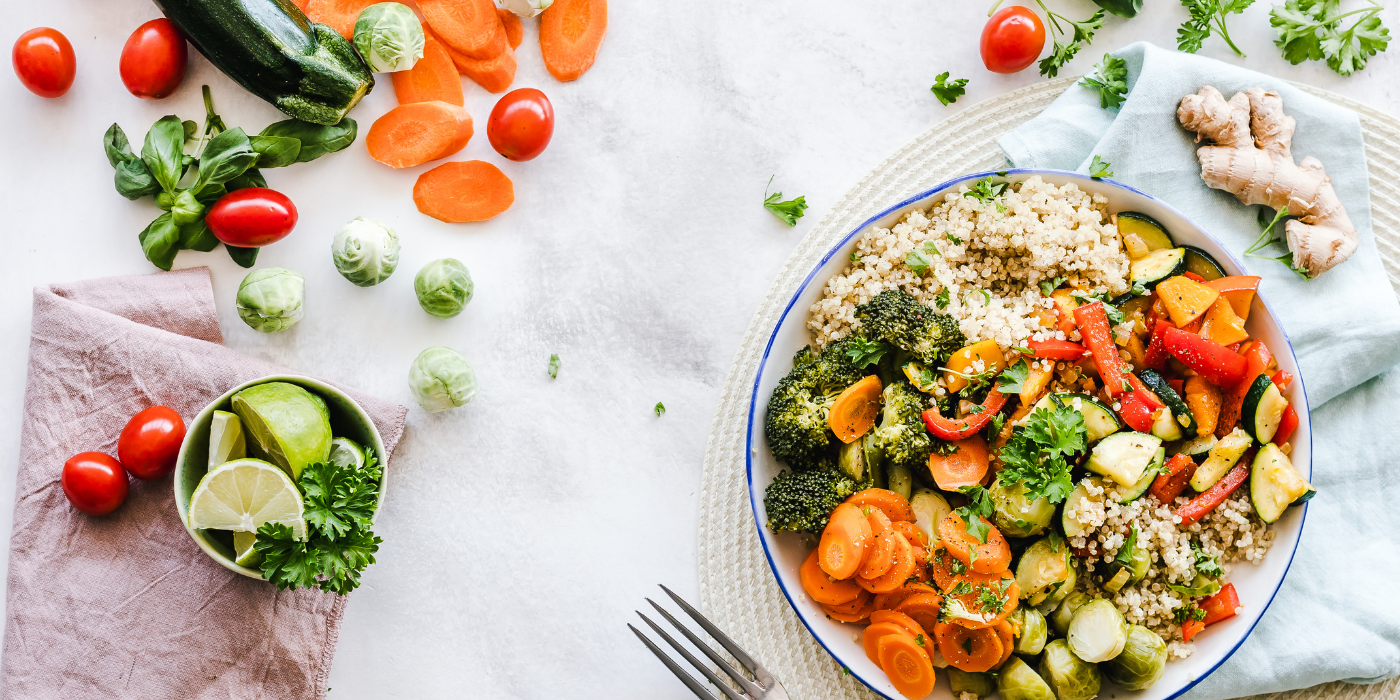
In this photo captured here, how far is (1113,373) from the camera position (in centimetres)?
246

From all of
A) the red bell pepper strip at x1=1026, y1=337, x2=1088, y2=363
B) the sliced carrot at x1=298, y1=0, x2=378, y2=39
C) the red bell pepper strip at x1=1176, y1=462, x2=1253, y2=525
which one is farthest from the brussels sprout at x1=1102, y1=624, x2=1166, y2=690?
the sliced carrot at x1=298, y1=0, x2=378, y2=39

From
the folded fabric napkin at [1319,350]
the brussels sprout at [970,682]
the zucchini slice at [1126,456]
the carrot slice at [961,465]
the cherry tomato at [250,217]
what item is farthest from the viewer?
the cherry tomato at [250,217]

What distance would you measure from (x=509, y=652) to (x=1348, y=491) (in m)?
2.96

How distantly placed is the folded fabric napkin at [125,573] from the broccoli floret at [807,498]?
1384 mm

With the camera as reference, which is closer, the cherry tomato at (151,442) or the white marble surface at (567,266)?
the cherry tomato at (151,442)

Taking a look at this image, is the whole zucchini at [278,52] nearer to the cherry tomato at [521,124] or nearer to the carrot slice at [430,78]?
the carrot slice at [430,78]

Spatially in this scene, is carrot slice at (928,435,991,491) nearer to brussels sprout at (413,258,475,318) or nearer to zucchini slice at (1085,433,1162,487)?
zucchini slice at (1085,433,1162,487)

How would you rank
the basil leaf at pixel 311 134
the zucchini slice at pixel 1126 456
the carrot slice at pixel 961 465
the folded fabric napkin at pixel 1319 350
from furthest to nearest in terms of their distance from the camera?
the basil leaf at pixel 311 134
the folded fabric napkin at pixel 1319 350
the carrot slice at pixel 961 465
the zucchini slice at pixel 1126 456

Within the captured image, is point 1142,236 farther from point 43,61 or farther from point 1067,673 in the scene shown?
point 43,61

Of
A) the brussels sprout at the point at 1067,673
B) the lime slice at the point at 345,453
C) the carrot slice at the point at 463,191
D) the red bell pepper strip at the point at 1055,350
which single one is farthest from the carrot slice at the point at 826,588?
the carrot slice at the point at 463,191

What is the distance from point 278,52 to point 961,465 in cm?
262

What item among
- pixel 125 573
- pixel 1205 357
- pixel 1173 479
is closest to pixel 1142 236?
pixel 1205 357

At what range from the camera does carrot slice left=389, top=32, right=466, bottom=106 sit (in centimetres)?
303

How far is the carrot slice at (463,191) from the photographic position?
3.02 m
